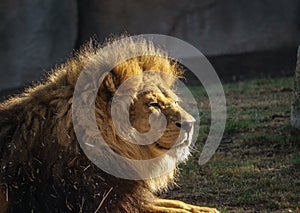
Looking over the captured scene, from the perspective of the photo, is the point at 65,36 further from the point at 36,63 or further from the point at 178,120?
the point at 178,120

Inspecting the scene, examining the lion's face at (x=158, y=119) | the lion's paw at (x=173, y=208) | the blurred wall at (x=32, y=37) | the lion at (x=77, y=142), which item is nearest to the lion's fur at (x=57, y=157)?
the lion at (x=77, y=142)

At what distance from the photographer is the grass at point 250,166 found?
5.41m

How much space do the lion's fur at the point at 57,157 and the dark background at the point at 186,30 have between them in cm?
708

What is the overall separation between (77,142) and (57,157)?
0.38 ft

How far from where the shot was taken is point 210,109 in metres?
8.70

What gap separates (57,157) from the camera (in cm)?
389

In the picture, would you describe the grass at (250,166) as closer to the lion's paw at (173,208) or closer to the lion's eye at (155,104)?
the lion's paw at (173,208)

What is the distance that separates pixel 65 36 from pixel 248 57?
8.17 feet

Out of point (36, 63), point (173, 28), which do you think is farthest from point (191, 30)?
point (36, 63)

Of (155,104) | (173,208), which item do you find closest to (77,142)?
(155,104)

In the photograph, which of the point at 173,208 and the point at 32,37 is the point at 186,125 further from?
the point at 32,37

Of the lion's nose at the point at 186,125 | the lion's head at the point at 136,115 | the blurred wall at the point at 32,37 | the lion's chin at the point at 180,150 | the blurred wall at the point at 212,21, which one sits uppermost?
the blurred wall at the point at 32,37

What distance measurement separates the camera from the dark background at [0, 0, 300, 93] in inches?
437

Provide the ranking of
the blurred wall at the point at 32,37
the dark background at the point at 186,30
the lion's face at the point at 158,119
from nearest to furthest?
the lion's face at the point at 158,119
the blurred wall at the point at 32,37
the dark background at the point at 186,30
